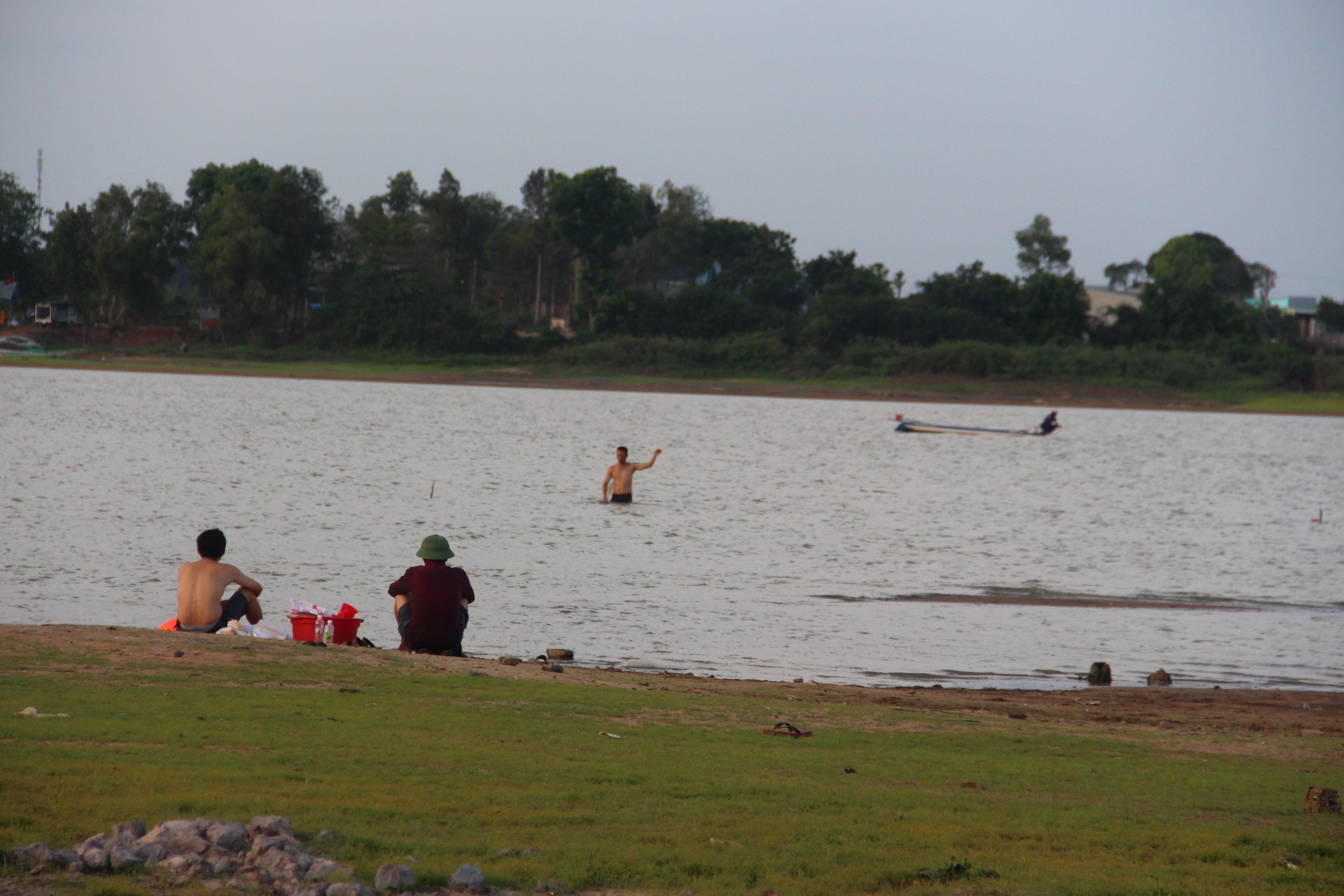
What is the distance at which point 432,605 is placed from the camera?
426 inches

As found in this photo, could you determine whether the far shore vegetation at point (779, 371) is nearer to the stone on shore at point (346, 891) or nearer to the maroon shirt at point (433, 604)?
the maroon shirt at point (433, 604)

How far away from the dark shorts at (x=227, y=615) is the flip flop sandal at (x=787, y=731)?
17.2 feet

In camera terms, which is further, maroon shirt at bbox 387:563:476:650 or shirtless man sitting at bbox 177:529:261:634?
maroon shirt at bbox 387:563:476:650

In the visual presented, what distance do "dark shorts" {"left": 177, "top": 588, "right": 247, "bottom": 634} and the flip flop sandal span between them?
Result: 5.26 metres

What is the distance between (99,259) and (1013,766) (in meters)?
95.0

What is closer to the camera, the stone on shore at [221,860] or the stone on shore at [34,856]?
the stone on shore at [34,856]

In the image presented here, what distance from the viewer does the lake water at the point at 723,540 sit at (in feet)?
46.7

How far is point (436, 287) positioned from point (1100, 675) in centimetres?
8524

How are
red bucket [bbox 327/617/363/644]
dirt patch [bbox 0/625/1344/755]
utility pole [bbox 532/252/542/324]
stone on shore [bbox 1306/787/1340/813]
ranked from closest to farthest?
1. stone on shore [bbox 1306/787/1340/813]
2. dirt patch [bbox 0/625/1344/755]
3. red bucket [bbox 327/617/363/644]
4. utility pole [bbox 532/252/542/324]

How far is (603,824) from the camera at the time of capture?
225 inches

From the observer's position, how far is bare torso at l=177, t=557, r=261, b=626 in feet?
34.4

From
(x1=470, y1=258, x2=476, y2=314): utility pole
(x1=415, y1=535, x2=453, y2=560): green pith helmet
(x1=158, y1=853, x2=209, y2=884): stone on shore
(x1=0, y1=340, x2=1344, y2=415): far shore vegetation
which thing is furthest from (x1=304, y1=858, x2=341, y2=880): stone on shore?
(x1=470, y1=258, x2=476, y2=314): utility pole

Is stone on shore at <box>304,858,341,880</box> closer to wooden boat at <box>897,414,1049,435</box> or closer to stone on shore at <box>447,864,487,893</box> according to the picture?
stone on shore at <box>447,864,487,893</box>

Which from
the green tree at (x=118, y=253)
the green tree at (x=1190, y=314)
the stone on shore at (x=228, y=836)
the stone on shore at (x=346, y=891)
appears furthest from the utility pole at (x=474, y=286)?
the stone on shore at (x=346, y=891)
